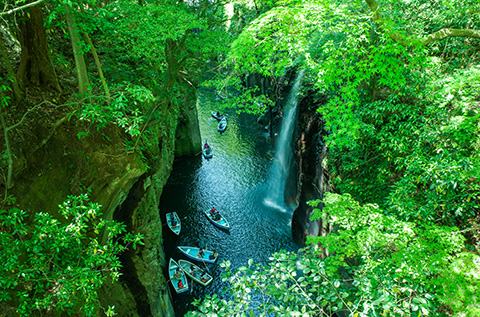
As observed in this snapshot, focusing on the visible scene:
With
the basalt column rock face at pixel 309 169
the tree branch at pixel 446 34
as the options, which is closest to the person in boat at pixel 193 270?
the basalt column rock face at pixel 309 169

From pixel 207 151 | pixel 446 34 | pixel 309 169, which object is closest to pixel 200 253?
pixel 309 169

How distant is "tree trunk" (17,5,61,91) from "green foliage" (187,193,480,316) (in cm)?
677

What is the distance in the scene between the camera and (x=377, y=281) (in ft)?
15.2

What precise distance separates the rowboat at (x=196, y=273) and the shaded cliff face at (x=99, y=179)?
3.66 m

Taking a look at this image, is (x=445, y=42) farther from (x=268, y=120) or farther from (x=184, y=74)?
(x=268, y=120)

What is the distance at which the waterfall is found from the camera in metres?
19.7

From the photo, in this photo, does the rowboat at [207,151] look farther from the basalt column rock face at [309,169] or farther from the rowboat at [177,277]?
the rowboat at [177,277]

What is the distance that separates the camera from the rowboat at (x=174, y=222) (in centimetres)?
1686

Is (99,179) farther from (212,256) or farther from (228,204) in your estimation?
(228,204)

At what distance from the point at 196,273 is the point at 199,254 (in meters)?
1.31

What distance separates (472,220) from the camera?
668 cm

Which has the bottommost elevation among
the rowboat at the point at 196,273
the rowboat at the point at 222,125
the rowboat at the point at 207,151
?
the rowboat at the point at 196,273

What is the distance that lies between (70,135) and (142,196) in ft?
11.7

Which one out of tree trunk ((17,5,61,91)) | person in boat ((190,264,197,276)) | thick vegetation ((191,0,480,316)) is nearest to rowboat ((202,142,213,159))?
person in boat ((190,264,197,276))
